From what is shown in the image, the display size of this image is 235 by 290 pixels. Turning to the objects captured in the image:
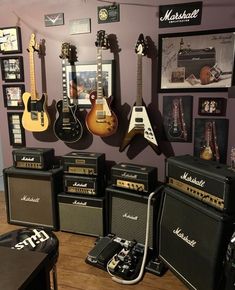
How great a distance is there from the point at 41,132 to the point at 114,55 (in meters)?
1.02

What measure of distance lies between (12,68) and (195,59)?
168cm

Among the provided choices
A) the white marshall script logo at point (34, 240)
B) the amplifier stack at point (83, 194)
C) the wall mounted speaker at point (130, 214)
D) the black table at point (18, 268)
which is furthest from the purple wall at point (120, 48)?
the black table at point (18, 268)

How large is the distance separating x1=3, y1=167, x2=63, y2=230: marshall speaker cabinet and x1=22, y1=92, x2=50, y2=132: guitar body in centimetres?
41

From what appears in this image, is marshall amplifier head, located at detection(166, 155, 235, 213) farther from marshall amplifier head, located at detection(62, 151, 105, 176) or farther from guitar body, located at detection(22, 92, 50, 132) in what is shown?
guitar body, located at detection(22, 92, 50, 132)

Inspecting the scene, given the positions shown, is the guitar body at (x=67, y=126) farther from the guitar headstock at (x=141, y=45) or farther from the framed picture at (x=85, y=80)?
the guitar headstock at (x=141, y=45)

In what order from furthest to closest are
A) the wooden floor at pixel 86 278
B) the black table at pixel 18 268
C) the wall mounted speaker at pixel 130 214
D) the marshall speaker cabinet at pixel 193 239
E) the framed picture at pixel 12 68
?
the framed picture at pixel 12 68 → the wall mounted speaker at pixel 130 214 → the wooden floor at pixel 86 278 → the marshall speaker cabinet at pixel 193 239 → the black table at pixel 18 268

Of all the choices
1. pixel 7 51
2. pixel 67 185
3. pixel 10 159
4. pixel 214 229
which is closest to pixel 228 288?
pixel 214 229

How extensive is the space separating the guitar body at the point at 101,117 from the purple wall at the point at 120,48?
12 centimetres

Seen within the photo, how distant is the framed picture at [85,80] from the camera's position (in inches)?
90.9

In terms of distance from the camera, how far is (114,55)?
7.52 feet

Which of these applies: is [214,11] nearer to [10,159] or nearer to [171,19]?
[171,19]

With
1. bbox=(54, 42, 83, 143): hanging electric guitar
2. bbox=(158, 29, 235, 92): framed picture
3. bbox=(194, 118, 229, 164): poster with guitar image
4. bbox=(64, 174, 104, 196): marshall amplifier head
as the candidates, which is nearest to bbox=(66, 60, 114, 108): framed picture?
bbox=(54, 42, 83, 143): hanging electric guitar

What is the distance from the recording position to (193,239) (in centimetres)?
153

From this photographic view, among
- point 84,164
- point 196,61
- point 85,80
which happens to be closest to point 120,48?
point 85,80
